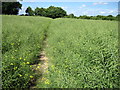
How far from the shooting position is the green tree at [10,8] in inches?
1667

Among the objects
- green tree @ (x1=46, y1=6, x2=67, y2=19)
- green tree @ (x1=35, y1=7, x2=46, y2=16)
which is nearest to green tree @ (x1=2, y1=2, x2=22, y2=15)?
green tree @ (x1=35, y1=7, x2=46, y2=16)

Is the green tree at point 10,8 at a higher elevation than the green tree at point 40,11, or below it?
below

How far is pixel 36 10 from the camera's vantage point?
64.7 meters

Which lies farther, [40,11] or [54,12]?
[54,12]

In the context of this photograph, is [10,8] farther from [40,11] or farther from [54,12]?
[54,12]

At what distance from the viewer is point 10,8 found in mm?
45625

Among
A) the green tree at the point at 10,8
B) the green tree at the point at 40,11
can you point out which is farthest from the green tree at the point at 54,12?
the green tree at the point at 10,8

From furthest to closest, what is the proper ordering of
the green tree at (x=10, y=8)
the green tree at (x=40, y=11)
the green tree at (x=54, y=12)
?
the green tree at (x=40, y=11) < the green tree at (x=54, y=12) < the green tree at (x=10, y=8)

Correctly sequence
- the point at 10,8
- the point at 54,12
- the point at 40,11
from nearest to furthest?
the point at 10,8 → the point at 40,11 → the point at 54,12

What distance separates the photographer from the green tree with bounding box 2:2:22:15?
42353 mm

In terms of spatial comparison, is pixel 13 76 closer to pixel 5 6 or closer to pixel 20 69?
pixel 20 69

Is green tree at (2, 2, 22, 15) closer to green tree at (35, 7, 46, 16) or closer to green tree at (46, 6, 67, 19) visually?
green tree at (35, 7, 46, 16)

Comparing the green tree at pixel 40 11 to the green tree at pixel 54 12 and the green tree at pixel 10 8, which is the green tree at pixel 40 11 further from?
the green tree at pixel 10 8

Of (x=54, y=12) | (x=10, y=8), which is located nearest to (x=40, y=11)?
(x=54, y=12)
